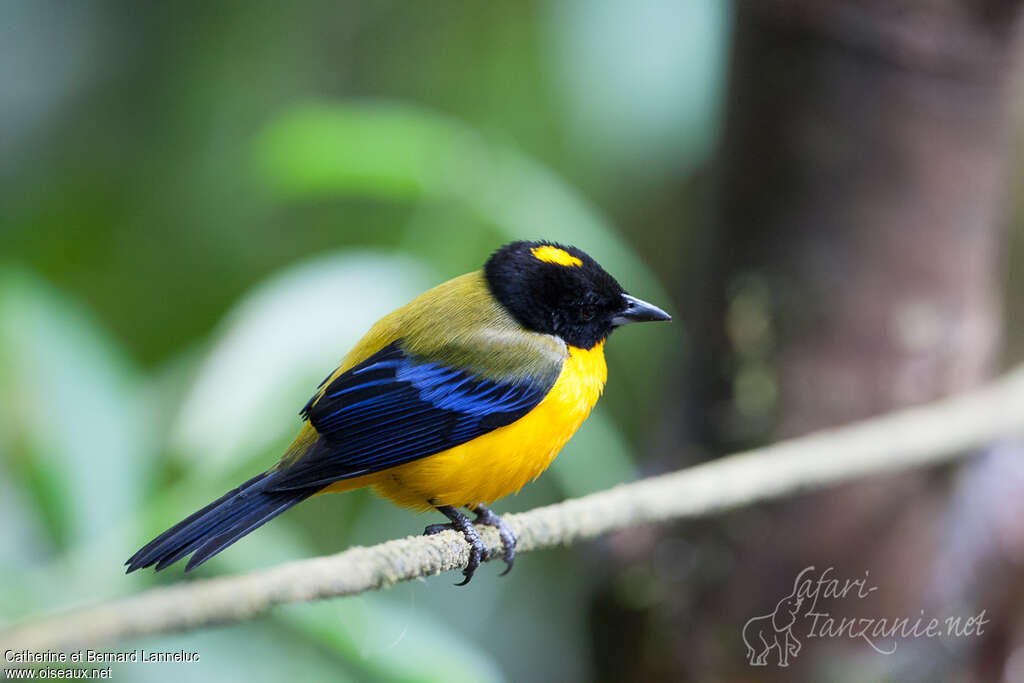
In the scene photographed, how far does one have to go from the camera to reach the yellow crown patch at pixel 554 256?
1842mm

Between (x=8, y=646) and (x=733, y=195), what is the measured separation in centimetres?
296

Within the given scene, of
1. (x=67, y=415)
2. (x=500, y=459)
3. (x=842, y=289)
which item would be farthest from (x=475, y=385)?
(x=842, y=289)

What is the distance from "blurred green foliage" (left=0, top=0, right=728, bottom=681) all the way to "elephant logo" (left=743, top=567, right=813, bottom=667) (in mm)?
565

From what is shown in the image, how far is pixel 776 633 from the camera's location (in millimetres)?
3312

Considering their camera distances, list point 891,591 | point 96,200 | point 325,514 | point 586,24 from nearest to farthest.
Answer: 1. point 586,24
2. point 891,591
3. point 325,514
4. point 96,200

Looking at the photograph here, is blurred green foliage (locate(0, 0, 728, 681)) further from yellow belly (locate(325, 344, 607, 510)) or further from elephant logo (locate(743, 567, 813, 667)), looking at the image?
elephant logo (locate(743, 567, 813, 667))

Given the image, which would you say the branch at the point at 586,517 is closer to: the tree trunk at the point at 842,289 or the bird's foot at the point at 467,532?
the bird's foot at the point at 467,532

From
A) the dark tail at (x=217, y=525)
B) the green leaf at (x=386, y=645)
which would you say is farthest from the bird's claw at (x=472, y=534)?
the dark tail at (x=217, y=525)

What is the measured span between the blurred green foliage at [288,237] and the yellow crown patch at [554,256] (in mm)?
363

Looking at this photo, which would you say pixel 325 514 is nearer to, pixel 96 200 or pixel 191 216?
pixel 191 216

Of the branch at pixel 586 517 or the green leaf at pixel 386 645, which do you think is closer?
the branch at pixel 586 517

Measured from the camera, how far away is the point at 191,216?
14.4 feet

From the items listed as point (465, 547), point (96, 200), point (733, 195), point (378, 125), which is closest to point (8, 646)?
point (465, 547)

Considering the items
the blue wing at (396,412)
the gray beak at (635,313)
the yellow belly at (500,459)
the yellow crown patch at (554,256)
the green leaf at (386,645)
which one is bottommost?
the green leaf at (386,645)
